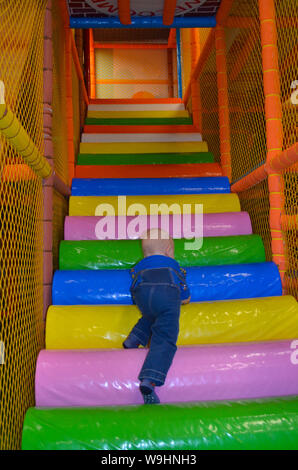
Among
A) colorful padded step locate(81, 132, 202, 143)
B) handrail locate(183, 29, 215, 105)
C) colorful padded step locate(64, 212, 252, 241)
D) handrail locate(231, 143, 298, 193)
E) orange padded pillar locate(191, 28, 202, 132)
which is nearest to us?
handrail locate(231, 143, 298, 193)

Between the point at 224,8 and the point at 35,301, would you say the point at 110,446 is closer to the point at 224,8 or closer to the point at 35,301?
the point at 35,301

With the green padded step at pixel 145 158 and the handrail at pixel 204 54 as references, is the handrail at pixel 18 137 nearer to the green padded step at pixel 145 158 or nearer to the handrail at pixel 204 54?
the green padded step at pixel 145 158

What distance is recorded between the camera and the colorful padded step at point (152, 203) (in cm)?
286

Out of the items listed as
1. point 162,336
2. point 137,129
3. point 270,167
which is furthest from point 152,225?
point 137,129

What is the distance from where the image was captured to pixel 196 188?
3174mm

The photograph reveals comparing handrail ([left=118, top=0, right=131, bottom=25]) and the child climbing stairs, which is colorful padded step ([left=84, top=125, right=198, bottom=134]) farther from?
the child climbing stairs

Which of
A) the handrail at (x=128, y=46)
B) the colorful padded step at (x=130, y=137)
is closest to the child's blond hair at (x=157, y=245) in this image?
the colorful padded step at (x=130, y=137)

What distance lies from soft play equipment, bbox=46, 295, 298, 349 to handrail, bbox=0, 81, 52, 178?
71 cm

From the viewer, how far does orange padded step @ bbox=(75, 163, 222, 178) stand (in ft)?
11.2

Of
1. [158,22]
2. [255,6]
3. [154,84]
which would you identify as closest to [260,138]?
[255,6]

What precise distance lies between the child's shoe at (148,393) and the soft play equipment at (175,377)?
0.04 metres

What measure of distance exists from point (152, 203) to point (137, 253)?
66 centimetres

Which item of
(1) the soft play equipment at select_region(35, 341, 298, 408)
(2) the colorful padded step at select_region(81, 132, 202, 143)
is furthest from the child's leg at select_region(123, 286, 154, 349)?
(2) the colorful padded step at select_region(81, 132, 202, 143)

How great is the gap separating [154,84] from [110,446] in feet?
24.0
